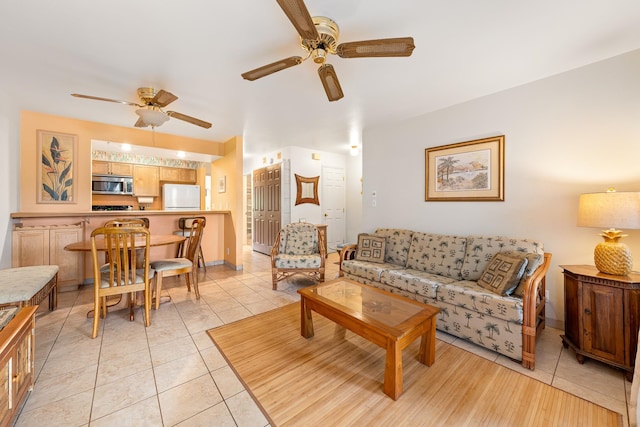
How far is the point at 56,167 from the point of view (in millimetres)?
3506

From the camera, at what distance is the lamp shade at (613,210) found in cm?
180

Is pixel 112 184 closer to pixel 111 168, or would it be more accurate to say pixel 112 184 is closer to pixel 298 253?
pixel 111 168

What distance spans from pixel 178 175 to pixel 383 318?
646cm

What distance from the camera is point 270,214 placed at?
19.3 feet

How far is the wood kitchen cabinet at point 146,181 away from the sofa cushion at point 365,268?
5.28m

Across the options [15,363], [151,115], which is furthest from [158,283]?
[151,115]

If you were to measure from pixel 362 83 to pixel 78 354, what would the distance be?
11.3ft

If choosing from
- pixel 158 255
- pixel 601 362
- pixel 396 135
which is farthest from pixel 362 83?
pixel 158 255

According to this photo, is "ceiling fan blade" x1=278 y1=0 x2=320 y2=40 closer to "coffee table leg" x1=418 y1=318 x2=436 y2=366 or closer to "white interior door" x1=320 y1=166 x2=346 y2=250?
"coffee table leg" x1=418 y1=318 x2=436 y2=366

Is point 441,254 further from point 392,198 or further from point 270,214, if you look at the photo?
point 270,214

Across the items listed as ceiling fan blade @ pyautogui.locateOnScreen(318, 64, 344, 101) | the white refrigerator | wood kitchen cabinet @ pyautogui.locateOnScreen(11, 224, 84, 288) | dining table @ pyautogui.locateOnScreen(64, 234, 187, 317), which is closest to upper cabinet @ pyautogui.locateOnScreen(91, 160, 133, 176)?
the white refrigerator

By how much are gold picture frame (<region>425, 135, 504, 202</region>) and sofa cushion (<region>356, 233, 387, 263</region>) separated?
86 centimetres

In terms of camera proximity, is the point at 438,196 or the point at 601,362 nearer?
the point at 601,362

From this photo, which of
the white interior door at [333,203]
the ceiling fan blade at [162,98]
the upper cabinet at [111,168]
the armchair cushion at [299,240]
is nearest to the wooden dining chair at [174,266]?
the armchair cushion at [299,240]
